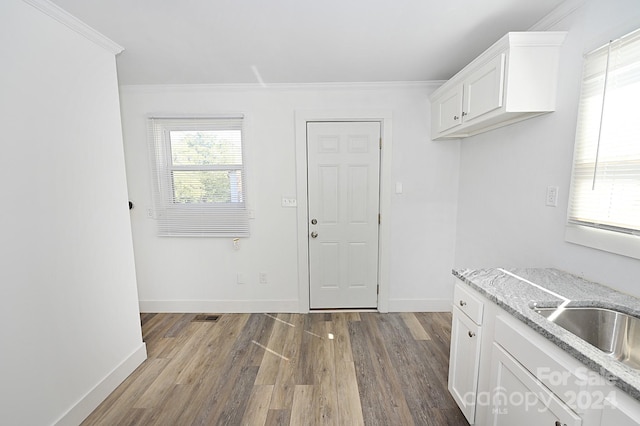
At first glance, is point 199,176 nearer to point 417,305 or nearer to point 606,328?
point 417,305

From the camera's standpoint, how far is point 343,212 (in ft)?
9.26

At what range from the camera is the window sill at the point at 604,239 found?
118 cm

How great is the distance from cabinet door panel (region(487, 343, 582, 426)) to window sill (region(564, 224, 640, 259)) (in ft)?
2.45

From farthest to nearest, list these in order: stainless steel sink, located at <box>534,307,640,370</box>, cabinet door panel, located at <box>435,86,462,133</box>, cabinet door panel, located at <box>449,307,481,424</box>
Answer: cabinet door panel, located at <box>435,86,462,133</box> < cabinet door panel, located at <box>449,307,481,424</box> < stainless steel sink, located at <box>534,307,640,370</box>

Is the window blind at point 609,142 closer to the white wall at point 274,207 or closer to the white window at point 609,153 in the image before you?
the white window at point 609,153

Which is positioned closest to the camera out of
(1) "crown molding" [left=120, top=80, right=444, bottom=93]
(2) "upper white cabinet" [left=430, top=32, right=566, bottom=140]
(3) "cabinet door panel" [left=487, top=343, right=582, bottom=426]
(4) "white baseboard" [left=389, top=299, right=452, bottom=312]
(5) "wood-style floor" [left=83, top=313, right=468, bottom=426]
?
(3) "cabinet door panel" [left=487, top=343, right=582, bottom=426]

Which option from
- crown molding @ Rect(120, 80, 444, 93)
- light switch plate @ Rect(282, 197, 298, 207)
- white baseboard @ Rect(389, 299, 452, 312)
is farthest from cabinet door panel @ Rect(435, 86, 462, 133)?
white baseboard @ Rect(389, 299, 452, 312)

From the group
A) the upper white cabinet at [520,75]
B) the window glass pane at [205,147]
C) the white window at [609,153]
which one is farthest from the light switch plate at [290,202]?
the white window at [609,153]

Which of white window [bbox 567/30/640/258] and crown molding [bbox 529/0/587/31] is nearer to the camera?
white window [bbox 567/30/640/258]

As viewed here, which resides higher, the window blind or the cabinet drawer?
the window blind

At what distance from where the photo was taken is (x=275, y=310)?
2.91 m

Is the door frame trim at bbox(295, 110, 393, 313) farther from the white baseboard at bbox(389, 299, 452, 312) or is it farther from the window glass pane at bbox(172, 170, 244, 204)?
the window glass pane at bbox(172, 170, 244, 204)

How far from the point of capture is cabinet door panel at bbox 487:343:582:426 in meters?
0.91

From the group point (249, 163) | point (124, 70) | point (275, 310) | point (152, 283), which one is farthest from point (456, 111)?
point (152, 283)
